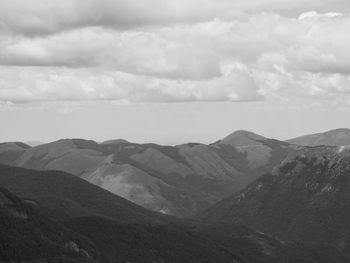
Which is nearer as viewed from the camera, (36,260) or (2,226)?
(36,260)

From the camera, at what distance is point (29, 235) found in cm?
19950

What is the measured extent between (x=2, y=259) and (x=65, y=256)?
20665 mm

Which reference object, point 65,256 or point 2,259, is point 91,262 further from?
point 2,259

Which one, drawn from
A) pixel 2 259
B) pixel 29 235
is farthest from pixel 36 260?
pixel 29 235

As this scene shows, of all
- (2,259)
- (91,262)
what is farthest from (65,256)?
(2,259)

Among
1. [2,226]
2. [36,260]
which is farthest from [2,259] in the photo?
[2,226]

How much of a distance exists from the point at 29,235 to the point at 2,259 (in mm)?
25903

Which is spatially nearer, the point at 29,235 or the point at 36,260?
the point at 36,260

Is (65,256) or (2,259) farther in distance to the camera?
(65,256)

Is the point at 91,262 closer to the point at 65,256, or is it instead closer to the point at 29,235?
the point at 65,256

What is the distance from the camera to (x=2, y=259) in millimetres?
173750

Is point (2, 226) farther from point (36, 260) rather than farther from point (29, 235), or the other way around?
point (36, 260)

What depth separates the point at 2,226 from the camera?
646ft

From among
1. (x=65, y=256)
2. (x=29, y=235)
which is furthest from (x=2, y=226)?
(x=65, y=256)
